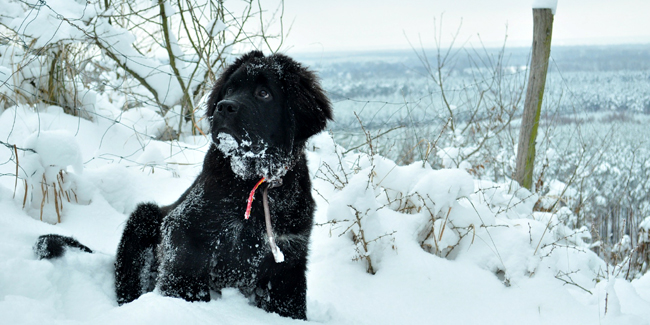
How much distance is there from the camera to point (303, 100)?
8.68 ft

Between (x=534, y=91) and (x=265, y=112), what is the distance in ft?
14.0

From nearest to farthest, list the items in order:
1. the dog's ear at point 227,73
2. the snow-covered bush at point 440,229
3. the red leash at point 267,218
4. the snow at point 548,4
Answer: the red leash at point 267,218 → the dog's ear at point 227,73 → the snow-covered bush at point 440,229 → the snow at point 548,4

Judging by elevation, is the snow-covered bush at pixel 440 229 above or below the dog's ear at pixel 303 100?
below

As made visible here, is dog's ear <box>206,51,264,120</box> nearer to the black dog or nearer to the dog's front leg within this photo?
the black dog

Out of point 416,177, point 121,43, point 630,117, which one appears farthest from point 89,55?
point 630,117

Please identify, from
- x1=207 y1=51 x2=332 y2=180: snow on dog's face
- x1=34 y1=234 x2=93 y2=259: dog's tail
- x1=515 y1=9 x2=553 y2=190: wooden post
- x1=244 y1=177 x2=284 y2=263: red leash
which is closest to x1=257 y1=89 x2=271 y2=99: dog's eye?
x1=207 y1=51 x2=332 y2=180: snow on dog's face

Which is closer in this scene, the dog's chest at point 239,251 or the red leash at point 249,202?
the red leash at point 249,202

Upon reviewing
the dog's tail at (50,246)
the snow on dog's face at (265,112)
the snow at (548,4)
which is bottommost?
the dog's tail at (50,246)

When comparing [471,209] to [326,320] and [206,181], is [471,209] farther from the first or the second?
[206,181]

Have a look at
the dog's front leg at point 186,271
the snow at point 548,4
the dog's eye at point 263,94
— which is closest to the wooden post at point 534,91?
the snow at point 548,4

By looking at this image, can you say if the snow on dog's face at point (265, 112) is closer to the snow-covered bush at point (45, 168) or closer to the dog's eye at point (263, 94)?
the dog's eye at point (263, 94)

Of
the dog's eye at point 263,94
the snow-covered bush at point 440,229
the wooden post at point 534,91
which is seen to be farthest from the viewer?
the wooden post at point 534,91

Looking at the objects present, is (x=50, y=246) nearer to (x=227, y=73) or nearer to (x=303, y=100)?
(x=227, y=73)

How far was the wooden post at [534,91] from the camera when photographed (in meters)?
5.23
